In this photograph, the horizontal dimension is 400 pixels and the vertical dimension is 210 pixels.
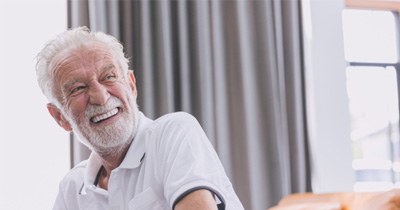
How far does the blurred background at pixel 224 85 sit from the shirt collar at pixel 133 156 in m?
1.36

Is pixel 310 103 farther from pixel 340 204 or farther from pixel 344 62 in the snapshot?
pixel 340 204

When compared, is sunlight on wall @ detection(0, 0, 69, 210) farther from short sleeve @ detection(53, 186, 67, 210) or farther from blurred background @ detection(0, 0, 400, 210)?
short sleeve @ detection(53, 186, 67, 210)

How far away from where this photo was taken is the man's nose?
5.78 ft

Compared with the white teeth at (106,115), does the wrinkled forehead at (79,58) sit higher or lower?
higher

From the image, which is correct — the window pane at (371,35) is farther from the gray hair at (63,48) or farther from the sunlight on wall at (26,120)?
the gray hair at (63,48)

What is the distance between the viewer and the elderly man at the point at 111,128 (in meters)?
1.66

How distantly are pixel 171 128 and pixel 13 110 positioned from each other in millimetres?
1984

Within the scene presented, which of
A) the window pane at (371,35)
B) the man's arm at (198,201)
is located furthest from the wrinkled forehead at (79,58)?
the window pane at (371,35)

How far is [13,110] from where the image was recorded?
11.3 ft

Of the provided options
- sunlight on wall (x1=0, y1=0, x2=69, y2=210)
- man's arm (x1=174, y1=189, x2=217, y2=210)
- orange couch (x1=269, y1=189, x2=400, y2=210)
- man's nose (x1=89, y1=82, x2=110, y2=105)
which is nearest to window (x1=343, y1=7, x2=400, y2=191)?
orange couch (x1=269, y1=189, x2=400, y2=210)

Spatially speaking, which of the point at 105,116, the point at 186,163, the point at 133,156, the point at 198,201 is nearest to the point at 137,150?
the point at 133,156

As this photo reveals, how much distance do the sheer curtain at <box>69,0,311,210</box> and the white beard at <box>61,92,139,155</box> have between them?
4.87 ft

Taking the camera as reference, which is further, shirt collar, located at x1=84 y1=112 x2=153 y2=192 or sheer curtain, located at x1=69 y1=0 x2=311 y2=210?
sheer curtain, located at x1=69 y1=0 x2=311 y2=210

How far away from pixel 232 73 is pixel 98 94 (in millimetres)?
1857
